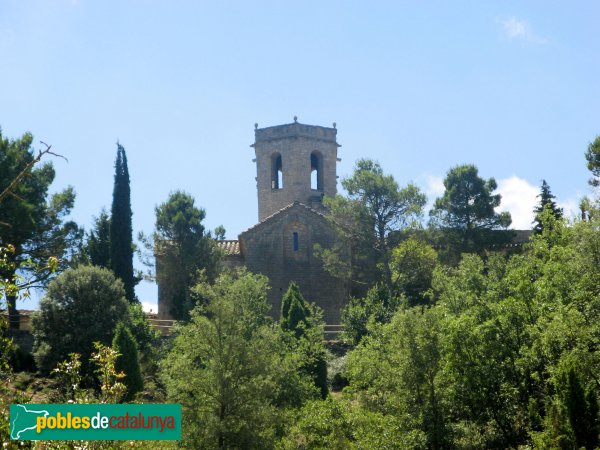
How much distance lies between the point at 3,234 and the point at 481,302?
20.7m

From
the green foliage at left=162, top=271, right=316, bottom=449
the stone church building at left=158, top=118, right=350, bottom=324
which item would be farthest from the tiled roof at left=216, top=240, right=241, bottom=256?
the green foliage at left=162, top=271, right=316, bottom=449

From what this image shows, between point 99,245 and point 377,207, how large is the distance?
13.5 metres

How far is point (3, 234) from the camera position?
33.0 metres

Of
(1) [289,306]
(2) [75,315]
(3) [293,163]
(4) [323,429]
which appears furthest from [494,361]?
(3) [293,163]

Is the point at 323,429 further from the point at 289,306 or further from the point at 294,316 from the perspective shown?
the point at 289,306

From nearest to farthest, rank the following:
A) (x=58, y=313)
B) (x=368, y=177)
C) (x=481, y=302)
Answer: (x=481, y=302) → (x=58, y=313) → (x=368, y=177)

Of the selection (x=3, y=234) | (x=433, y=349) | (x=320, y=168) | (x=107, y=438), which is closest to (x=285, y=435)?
(x=433, y=349)

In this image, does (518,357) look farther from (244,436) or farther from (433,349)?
(244,436)

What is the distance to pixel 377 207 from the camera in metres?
37.3

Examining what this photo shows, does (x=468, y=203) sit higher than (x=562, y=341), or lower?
higher

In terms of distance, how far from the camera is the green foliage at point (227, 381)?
1991 centimetres

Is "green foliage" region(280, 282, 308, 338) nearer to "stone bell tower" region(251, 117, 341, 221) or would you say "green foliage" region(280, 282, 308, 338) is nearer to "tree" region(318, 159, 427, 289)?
"tree" region(318, 159, 427, 289)

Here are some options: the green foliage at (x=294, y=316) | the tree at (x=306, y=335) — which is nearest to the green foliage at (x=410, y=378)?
the tree at (x=306, y=335)

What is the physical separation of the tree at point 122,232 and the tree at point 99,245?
1367 millimetres
